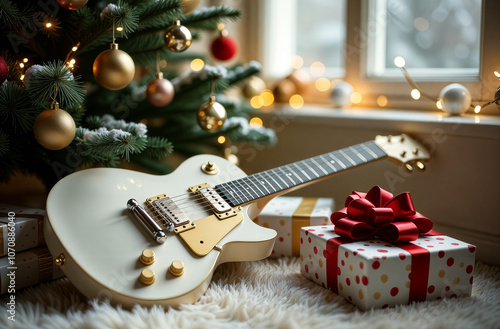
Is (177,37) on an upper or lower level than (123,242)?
upper

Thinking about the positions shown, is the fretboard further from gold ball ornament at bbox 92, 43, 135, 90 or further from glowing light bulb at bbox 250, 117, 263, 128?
glowing light bulb at bbox 250, 117, 263, 128

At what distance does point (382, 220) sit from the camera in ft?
2.92

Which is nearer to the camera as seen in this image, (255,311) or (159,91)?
(255,311)

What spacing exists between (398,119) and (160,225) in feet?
2.29

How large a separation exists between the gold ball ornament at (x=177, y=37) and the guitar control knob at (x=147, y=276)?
0.50 metres

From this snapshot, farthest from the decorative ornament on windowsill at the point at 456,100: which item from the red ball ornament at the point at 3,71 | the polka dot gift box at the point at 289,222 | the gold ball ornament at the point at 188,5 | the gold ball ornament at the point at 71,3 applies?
the red ball ornament at the point at 3,71

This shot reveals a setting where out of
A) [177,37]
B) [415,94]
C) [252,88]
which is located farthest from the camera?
[252,88]

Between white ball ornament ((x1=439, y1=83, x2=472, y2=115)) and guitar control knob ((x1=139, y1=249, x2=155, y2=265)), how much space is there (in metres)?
0.82

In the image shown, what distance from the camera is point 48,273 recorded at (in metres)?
0.96

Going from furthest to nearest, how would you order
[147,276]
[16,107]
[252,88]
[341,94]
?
[252,88], [341,94], [16,107], [147,276]

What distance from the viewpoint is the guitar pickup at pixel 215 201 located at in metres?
0.94

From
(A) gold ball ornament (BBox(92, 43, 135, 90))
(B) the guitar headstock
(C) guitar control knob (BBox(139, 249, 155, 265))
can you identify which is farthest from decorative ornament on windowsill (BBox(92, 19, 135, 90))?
(B) the guitar headstock

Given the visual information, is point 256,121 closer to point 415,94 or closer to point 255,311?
point 415,94

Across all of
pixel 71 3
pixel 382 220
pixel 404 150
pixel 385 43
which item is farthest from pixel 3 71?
pixel 385 43
